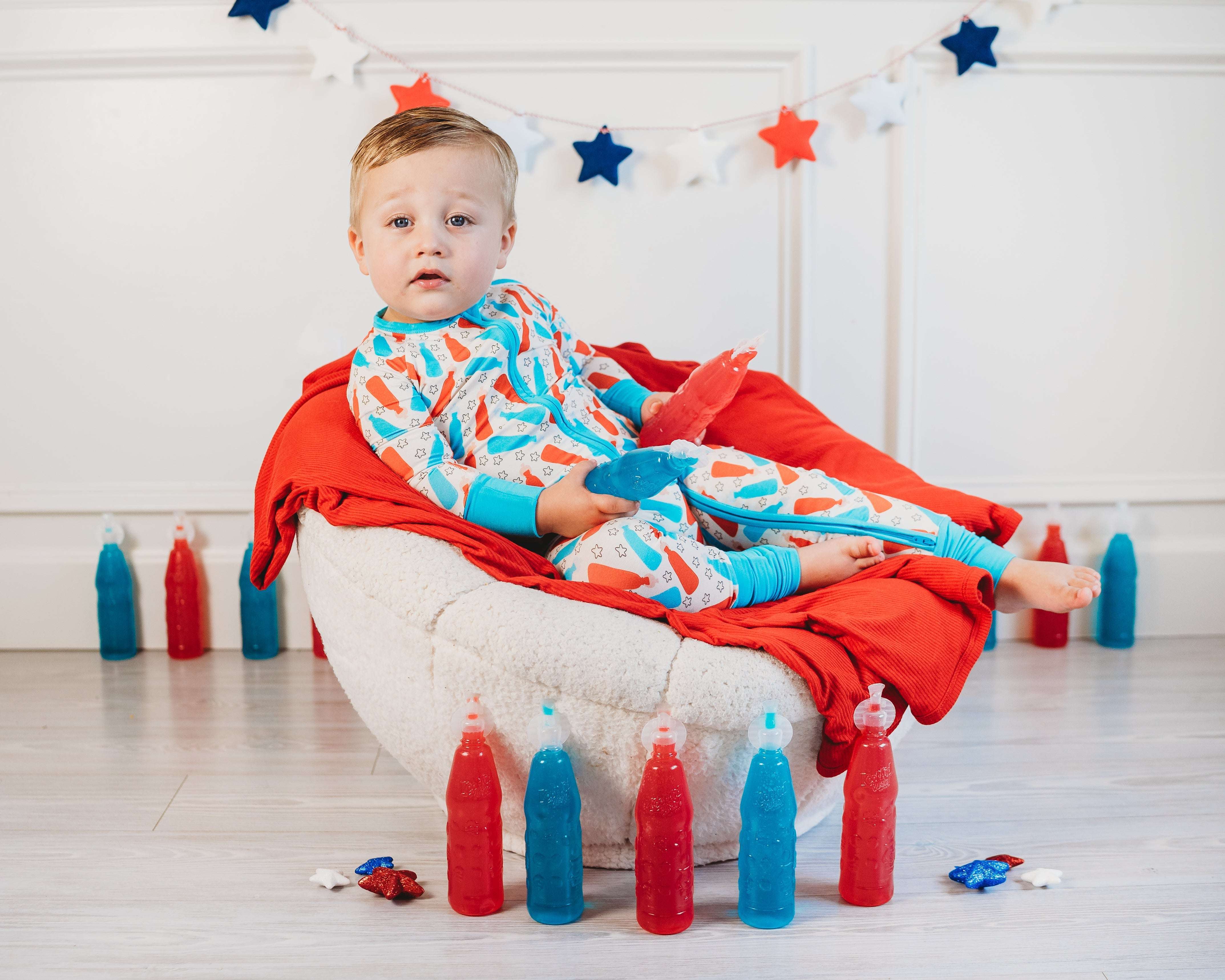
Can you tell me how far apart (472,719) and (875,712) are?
0.52m

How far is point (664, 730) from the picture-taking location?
1311mm

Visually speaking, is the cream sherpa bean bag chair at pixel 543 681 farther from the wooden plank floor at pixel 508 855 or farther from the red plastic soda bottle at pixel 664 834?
the wooden plank floor at pixel 508 855

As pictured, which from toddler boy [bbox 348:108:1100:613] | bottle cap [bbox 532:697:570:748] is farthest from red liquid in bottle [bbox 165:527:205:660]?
bottle cap [bbox 532:697:570:748]

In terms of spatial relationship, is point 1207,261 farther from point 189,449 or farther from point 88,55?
point 88,55

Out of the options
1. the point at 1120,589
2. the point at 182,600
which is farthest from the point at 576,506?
the point at 1120,589

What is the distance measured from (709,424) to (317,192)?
1.11 m

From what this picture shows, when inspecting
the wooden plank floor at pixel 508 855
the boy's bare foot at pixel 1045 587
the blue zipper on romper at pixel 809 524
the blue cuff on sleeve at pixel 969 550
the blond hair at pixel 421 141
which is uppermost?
the blond hair at pixel 421 141

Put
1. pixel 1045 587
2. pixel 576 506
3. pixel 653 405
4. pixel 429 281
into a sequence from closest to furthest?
1. pixel 576 506
2. pixel 1045 587
3. pixel 429 281
4. pixel 653 405

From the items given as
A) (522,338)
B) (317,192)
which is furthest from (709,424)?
(317,192)

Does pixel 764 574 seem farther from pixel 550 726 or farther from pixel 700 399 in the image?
pixel 550 726

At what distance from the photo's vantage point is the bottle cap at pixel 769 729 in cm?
132

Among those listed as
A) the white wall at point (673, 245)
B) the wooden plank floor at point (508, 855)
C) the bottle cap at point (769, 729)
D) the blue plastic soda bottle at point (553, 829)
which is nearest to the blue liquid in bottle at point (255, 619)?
the white wall at point (673, 245)

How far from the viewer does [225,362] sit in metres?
2.53

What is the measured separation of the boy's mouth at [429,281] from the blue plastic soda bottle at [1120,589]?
1.80 metres
